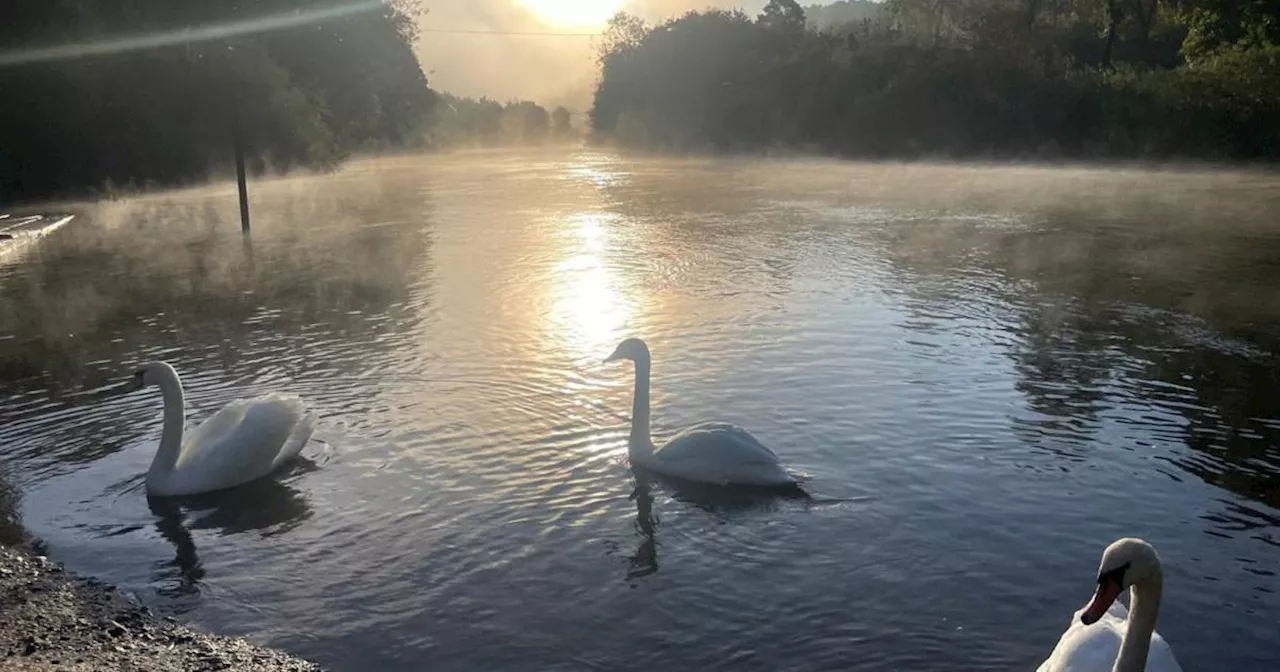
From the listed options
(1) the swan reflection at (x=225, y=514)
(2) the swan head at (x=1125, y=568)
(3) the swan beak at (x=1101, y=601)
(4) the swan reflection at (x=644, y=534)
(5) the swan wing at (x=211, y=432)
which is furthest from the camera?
(5) the swan wing at (x=211, y=432)

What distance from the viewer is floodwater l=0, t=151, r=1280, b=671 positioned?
6.83 meters

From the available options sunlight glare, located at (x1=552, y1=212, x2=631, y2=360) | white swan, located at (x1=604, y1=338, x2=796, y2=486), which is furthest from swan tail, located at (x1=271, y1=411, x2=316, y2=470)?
sunlight glare, located at (x1=552, y1=212, x2=631, y2=360)

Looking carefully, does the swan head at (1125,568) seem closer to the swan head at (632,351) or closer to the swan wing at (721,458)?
the swan wing at (721,458)

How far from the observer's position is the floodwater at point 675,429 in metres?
6.83

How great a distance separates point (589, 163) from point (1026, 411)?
61.7 metres

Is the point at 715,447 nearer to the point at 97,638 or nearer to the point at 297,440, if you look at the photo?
the point at 297,440

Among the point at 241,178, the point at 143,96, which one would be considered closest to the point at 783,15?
the point at 143,96

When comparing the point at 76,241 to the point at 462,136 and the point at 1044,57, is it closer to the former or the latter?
the point at 1044,57

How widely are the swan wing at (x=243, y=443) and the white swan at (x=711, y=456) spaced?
304cm

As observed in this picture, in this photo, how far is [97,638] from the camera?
6.46 m

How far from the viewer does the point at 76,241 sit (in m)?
28.8

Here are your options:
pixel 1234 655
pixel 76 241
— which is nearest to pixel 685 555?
pixel 1234 655

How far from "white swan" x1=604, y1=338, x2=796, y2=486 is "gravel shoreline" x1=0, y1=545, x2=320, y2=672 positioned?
12.2 ft

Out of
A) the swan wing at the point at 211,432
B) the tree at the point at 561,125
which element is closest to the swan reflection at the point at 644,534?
the swan wing at the point at 211,432
